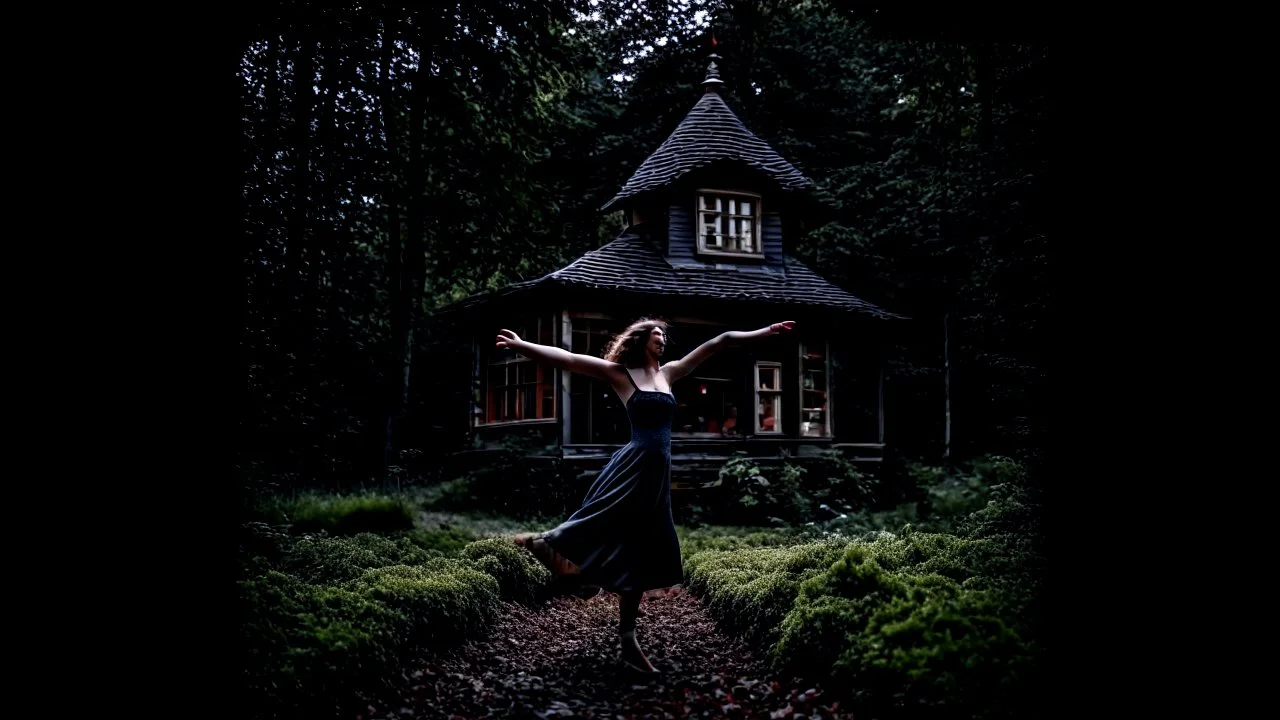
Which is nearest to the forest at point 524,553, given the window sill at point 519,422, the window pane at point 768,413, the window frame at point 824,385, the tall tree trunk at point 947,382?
the window sill at point 519,422

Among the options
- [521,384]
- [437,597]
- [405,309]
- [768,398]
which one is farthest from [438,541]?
[768,398]

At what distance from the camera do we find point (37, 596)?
7.98 ft

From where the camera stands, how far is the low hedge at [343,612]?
3.70m

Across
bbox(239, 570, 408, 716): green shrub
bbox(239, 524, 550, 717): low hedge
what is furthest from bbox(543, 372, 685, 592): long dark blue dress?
bbox(239, 570, 408, 716): green shrub

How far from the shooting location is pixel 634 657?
503 centimetres

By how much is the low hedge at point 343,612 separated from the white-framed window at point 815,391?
12149 mm

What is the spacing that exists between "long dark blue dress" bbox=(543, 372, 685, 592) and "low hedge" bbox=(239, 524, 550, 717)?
1047 mm

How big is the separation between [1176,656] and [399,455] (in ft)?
55.3

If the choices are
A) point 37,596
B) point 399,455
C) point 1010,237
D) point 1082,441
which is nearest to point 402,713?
point 37,596

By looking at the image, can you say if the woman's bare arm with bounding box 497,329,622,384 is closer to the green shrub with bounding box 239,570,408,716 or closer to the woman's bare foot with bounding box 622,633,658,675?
the woman's bare foot with bounding box 622,633,658,675

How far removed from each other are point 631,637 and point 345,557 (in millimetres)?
2540

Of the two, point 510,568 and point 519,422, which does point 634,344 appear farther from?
point 519,422

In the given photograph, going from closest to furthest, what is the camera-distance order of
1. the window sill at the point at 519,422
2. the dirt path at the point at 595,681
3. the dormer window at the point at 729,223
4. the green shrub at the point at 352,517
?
the dirt path at the point at 595,681, the green shrub at the point at 352,517, the window sill at the point at 519,422, the dormer window at the point at 729,223

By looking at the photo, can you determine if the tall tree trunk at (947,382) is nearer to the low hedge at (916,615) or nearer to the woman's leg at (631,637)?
the low hedge at (916,615)
